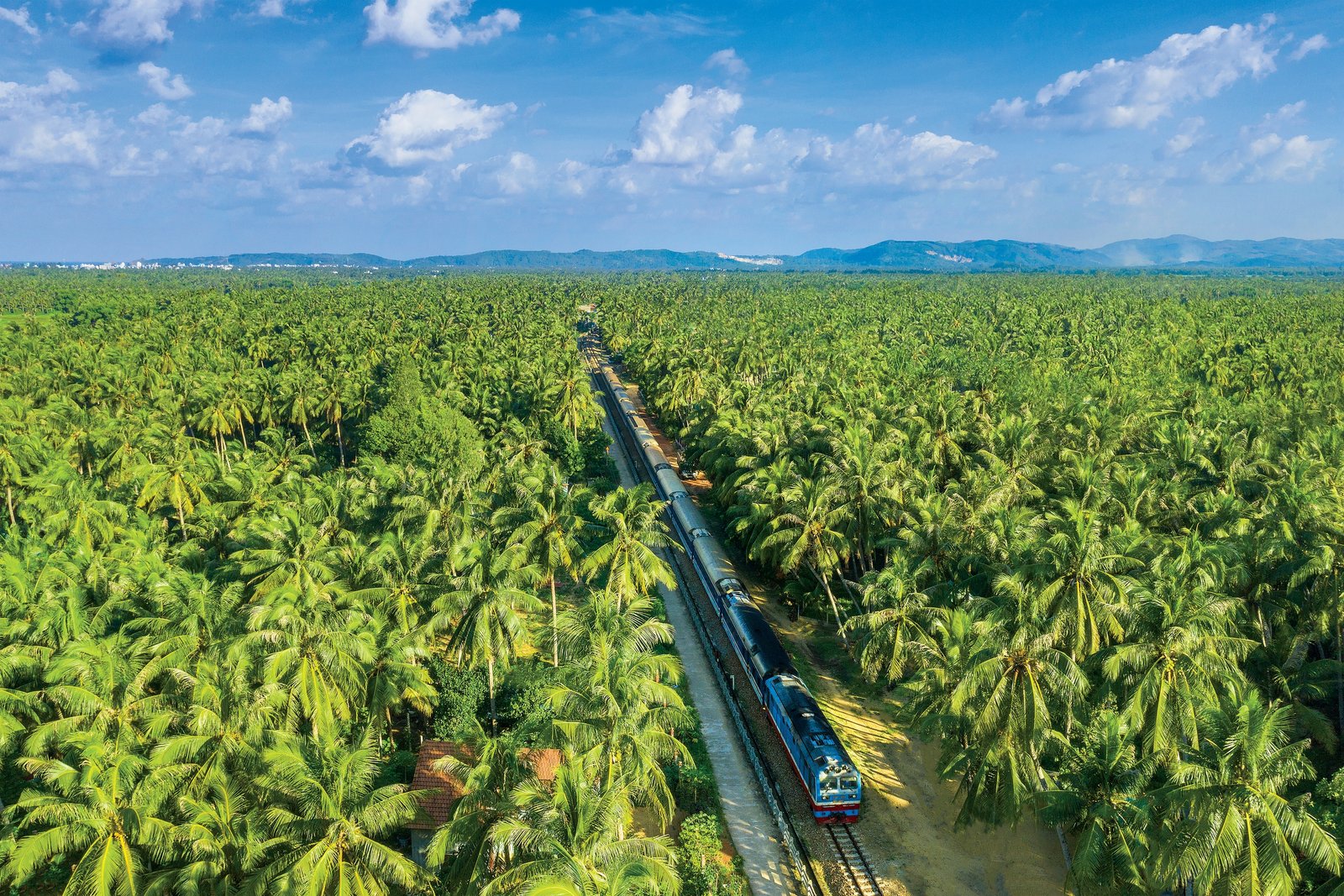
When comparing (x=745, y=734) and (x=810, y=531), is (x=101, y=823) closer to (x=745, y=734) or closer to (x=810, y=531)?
(x=745, y=734)

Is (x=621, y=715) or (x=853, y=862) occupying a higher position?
(x=621, y=715)

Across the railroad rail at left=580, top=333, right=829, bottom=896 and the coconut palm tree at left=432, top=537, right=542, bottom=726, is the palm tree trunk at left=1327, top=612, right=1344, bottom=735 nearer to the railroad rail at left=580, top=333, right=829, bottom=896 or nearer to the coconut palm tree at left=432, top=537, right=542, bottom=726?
the railroad rail at left=580, top=333, right=829, bottom=896

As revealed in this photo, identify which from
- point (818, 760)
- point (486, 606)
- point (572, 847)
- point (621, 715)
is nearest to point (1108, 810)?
point (818, 760)

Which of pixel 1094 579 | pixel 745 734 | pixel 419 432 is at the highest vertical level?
pixel 419 432

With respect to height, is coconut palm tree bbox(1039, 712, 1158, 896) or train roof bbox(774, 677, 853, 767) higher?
coconut palm tree bbox(1039, 712, 1158, 896)

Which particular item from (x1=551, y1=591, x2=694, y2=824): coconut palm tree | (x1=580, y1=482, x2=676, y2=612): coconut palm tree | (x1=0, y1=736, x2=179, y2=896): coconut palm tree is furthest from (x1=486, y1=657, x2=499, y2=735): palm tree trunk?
(x1=0, y1=736, x2=179, y2=896): coconut palm tree

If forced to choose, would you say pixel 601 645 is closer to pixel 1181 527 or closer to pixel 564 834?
pixel 564 834
